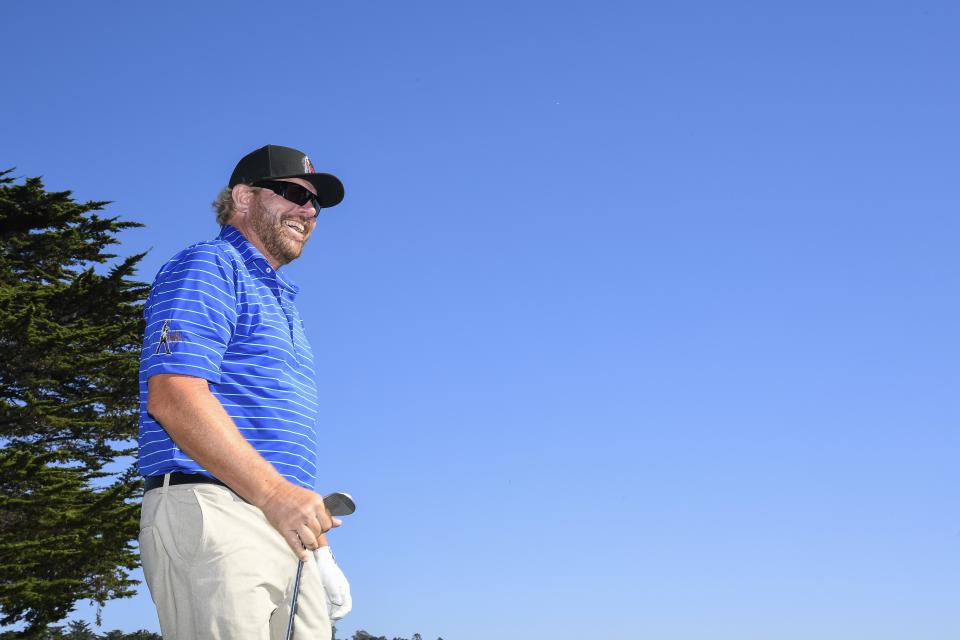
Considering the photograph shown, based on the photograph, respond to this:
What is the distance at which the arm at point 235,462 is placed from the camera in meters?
3.14

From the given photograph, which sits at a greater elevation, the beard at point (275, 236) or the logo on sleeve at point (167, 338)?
the beard at point (275, 236)

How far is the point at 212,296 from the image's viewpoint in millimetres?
3430

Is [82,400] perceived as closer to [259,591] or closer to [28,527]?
[28,527]

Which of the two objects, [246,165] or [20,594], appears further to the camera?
[20,594]

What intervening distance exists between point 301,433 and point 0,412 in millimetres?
17308

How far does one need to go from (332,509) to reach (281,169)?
1504 millimetres

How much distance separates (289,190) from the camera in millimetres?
4160

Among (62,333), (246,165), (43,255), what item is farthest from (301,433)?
(43,255)

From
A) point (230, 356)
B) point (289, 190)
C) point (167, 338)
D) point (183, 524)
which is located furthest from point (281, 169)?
point (183, 524)

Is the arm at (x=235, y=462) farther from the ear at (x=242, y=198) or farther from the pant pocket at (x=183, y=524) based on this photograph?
the ear at (x=242, y=198)

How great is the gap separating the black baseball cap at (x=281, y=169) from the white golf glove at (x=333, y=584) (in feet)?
4.95

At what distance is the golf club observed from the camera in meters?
3.32

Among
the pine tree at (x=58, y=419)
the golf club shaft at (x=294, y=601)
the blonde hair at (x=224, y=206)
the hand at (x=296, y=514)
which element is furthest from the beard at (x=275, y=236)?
the pine tree at (x=58, y=419)

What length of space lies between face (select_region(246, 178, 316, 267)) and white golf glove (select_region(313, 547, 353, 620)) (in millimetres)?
1179
